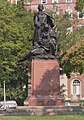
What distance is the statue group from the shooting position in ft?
65.6

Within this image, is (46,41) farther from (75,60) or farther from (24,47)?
(24,47)

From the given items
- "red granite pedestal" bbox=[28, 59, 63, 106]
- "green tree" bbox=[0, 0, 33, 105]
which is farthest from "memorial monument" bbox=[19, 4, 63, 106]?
"green tree" bbox=[0, 0, 33, 105]

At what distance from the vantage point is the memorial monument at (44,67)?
1919 centimetres

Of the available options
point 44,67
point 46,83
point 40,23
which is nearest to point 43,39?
point 40,23

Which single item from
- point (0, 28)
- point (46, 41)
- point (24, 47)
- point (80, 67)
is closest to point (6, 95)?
point (24, 47)

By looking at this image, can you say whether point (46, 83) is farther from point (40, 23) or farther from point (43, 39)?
point (40, 23)

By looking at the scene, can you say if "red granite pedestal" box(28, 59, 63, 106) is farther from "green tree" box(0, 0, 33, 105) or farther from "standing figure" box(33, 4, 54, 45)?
"green tree" box(0, 0, 33, 105)

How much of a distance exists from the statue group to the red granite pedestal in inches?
23.0

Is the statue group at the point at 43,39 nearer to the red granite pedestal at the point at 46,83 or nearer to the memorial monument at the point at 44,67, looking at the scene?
the memorial monument at the point at 44,67

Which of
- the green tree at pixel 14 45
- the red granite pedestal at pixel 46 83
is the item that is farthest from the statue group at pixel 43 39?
the green tree at pixel 14 45

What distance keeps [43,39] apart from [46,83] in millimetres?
2412

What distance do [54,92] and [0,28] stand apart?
49.8ft

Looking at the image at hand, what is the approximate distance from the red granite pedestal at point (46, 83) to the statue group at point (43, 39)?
1.92 feet

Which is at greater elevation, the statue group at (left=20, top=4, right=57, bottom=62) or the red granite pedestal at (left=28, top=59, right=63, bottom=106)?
the statue group at (left=20, top=4, right=57, bottom=62)
